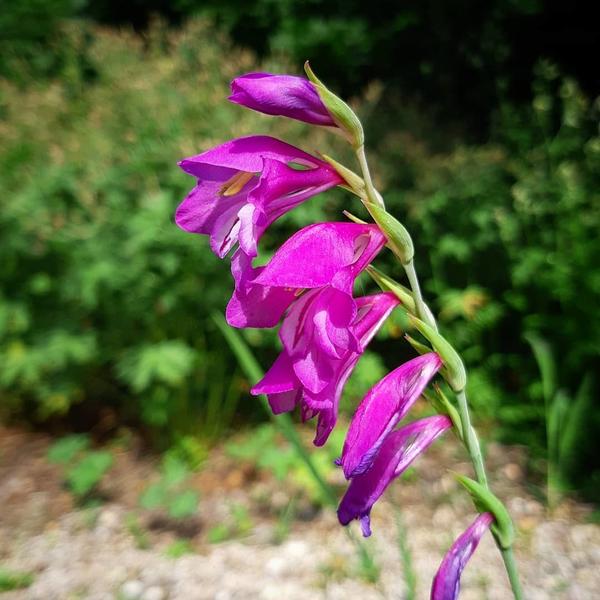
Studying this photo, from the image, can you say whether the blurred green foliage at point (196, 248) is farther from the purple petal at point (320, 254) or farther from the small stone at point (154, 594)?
the purple petal at point (320, 254)

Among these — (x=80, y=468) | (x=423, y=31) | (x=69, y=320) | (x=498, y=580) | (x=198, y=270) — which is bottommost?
(x=498, y=580)

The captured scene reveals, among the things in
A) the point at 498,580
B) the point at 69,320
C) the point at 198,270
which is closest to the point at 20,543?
the point at 69,320

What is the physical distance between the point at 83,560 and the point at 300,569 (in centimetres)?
87

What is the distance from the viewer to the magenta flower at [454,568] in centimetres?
80

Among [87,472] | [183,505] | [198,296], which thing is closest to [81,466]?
[87,472]

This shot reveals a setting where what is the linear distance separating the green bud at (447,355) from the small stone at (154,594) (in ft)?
6.34

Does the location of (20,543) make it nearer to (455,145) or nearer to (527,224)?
(527,224)

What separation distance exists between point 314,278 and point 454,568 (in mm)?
399

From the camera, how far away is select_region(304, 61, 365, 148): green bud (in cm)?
76

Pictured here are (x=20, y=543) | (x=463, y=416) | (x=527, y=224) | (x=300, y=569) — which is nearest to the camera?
(x=463, y=416)

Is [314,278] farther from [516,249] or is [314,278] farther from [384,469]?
Answer: [516,249]

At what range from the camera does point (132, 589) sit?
2402 mm

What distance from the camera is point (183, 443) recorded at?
10.2 feet

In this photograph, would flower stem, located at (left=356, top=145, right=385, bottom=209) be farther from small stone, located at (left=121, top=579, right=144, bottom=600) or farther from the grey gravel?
small stone, located at (left=121, top=579, right=144, bottom=600)
